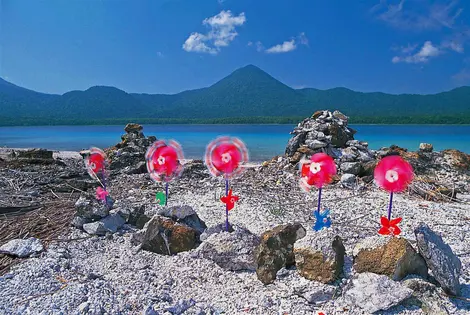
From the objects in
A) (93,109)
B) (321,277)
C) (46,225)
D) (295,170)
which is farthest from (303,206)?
(93,109)

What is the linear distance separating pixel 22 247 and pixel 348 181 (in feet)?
22.9

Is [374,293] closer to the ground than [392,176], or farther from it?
closer to the ground

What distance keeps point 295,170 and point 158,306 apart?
744 cm

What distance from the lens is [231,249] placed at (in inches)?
157

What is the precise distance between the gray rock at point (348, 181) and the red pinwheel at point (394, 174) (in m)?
4.18

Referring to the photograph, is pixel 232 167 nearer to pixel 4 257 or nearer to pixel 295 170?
pixel 4 257

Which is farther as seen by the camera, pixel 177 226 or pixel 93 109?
pixel 93 109

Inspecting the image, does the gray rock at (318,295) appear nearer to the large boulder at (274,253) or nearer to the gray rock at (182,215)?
the large boulder at (274,253)

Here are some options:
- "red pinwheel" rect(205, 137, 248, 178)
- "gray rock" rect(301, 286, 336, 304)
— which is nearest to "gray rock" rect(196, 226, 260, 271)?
"gray rock" rect(301, 286, 336, 304)

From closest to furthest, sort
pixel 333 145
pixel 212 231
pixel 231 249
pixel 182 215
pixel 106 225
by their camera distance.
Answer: pixel 231 249 < pixel 212 231 < pixel 182 215 < pixel 106 225 < pixel 333 145

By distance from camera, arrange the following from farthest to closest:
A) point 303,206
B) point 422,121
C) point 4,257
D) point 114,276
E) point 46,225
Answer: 1. point 422,121
2. point 303,206
3. point 46,225
4. point 4,257
5. point 114,276

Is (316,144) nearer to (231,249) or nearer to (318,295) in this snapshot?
(231,249)

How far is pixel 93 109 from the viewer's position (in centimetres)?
19400

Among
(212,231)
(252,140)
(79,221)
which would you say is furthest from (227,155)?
(252,140)
